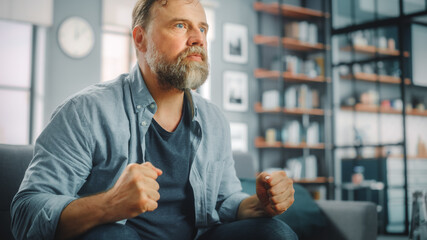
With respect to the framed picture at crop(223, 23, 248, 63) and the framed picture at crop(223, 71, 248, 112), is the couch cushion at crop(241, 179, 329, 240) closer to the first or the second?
the framed picture at crop(223, 71, 248, 112)

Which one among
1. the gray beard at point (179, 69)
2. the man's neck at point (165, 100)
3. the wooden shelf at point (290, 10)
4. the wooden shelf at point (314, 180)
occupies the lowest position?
the wooden shelf at point (314, 180)

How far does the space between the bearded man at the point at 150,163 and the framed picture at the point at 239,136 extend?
427cm

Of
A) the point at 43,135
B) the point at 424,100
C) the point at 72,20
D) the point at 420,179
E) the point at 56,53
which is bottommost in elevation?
the point at 420,179

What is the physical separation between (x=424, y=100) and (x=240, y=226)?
346 cm

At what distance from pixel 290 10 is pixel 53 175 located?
531 centimetres

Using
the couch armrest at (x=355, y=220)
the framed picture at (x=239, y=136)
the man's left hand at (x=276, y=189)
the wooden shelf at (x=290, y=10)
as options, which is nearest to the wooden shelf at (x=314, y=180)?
the framed picture at (x=239, y=136)

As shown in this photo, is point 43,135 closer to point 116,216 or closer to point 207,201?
point 116,216

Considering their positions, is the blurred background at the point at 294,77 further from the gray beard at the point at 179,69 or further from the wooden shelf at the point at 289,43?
the gray beard at the point at 179,69

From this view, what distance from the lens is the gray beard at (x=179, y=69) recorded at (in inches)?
52.1

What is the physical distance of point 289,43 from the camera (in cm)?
586

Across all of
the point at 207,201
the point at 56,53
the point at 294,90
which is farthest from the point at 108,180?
the point at 294,90

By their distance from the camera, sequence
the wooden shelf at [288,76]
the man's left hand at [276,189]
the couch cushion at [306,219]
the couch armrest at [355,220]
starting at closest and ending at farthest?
the man's left hand at [276,189] → the couch armrest at [355,220] → the couch cushion at [306,219] → the wooden shelf at [288,76]

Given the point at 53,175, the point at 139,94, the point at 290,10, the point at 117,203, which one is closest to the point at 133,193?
the point at 117,203

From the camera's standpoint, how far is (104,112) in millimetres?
1201
